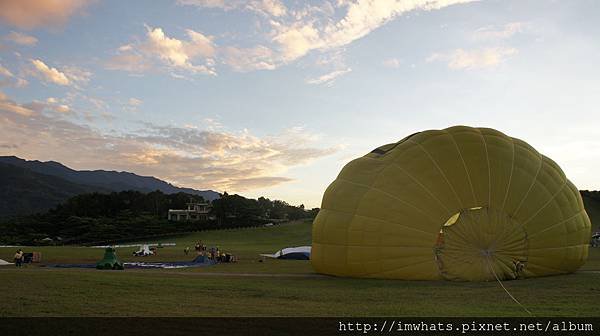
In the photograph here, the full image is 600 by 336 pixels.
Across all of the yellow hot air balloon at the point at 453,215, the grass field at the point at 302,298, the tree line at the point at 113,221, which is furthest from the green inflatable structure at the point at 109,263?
the tree line at the point at 113,221

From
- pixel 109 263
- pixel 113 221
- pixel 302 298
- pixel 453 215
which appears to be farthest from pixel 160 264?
pixel 113 221

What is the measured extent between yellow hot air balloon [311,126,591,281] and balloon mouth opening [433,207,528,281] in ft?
0.10

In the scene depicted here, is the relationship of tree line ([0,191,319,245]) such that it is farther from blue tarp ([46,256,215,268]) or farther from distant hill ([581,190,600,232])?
blue tarp ([46,256,215,268])

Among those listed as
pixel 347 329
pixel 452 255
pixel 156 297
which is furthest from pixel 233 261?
pixel 347 329

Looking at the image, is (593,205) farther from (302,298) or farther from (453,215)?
(302,298)

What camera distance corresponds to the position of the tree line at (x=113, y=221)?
80.4 m

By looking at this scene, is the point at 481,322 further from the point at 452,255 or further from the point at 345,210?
the point at 345,210

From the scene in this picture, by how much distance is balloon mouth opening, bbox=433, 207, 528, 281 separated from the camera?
16.2m

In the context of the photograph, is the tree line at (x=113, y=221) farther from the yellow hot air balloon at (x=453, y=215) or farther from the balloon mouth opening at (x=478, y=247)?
the balloon mouth opening at (x=478, y=247)

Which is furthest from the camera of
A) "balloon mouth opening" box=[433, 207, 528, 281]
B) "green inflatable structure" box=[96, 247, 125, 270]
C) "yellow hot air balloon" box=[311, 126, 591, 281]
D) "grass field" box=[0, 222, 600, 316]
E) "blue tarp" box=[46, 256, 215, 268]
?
"blue tarp" box=[46, 256, 215, 268]

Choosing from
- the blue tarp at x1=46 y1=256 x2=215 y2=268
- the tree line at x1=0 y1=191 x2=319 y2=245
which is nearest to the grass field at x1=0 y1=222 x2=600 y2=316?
the blue tarp at x1=46 y1=256 x2=215 y2=268

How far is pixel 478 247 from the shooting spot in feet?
53.9

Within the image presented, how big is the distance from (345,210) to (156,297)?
8.33 meters

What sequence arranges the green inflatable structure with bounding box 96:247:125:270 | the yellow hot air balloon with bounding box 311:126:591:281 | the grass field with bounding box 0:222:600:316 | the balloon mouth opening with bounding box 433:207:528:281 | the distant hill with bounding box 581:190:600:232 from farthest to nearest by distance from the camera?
1. the distant hill with bounding box 581:190:600:232
2. the green inflatable structure with bounding box 96:247:125:270
3. the yellow hot air balloon with bounding box 311:126:591:281
4. the balloon mouth opening with bounding box 433:207:528:281
5. the grass field with bounding box 0:222:600:316
